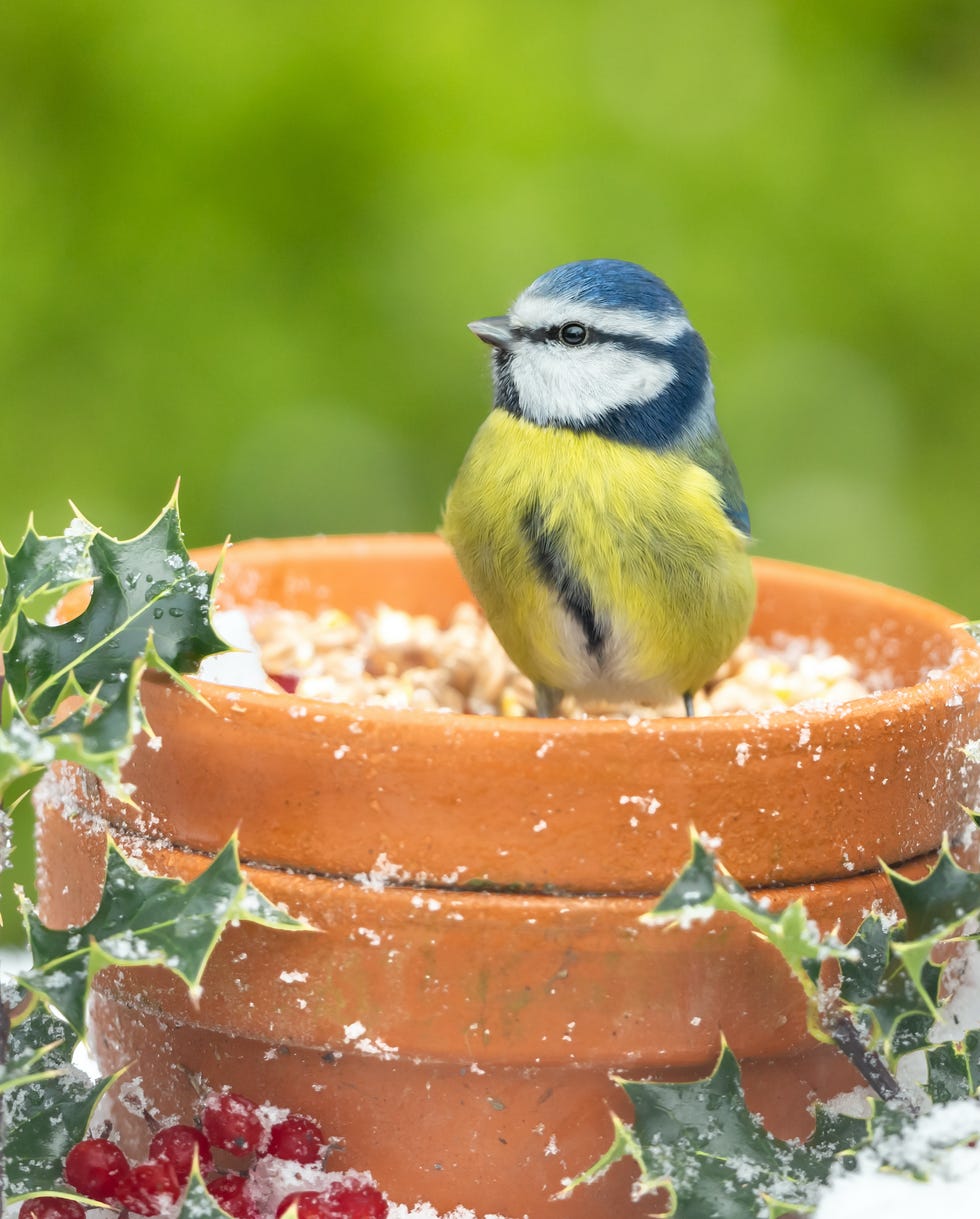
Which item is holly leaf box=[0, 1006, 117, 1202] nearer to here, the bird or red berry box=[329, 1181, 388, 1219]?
red berry box=[329, 1181, 388, 1219]

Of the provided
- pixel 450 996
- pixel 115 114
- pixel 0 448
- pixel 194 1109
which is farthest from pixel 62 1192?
pixel 115 114

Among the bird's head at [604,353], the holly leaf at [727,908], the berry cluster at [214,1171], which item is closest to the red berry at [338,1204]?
the berry cluster at [214,1171]

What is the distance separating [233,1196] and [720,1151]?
0.32 m

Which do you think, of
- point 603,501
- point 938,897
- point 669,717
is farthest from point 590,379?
point 938,897

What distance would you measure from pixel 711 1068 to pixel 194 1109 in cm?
Answer: 37

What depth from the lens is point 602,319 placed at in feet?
4.89

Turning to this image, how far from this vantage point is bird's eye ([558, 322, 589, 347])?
4.93ft

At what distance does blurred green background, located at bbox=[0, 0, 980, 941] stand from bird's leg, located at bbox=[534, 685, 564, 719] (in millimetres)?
694

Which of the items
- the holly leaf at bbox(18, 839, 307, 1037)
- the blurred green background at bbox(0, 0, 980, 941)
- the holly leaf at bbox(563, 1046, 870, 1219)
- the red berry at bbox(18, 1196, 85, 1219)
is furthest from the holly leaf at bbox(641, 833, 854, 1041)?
the blurred green background at bbox(0, 0, 980, 941)

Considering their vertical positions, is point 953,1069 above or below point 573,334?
below

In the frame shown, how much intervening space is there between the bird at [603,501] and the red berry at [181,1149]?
575mm

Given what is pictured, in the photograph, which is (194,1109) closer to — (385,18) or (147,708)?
(147,708)

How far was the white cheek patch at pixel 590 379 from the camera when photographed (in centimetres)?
149

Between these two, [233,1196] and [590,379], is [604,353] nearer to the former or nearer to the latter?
[590,379]
